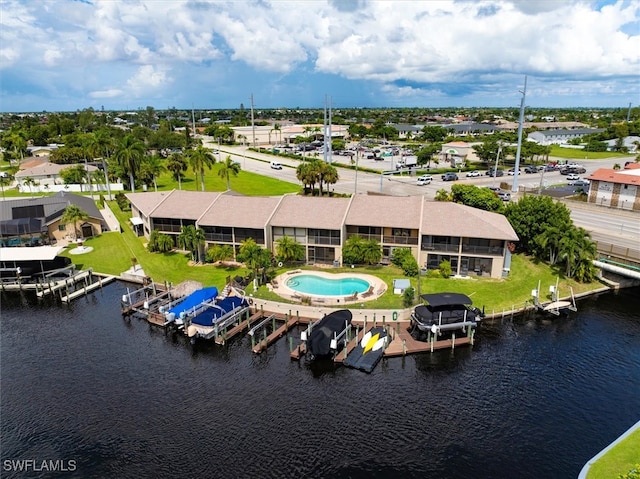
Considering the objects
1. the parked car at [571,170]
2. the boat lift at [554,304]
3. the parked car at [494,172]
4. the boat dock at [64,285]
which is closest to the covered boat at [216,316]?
the boat dock at [64,285]

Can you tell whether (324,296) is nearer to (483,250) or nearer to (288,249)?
(288,249)

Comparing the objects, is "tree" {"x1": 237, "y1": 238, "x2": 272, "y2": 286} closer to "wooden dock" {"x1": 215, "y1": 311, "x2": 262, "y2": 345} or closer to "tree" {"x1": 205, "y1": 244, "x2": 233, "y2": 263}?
"tree" {"x1": 205, "y1": 244, "x2": 233, "y2": 263}

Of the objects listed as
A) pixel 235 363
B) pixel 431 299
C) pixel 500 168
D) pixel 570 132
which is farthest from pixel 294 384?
pixel 570 132

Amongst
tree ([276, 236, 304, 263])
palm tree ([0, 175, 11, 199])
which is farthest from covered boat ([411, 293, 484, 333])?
palm tree ([0, 175, 11, 199])

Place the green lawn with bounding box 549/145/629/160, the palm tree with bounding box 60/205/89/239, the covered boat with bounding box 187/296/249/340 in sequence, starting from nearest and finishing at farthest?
the covered boat with bounding box 187/296/249/340 < the palm tree with bounding box 60/205/89/239 < the green lawn with bounding box 549/145/629/160

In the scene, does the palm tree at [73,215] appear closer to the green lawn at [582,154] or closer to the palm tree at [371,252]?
the palm tree at [371,252]

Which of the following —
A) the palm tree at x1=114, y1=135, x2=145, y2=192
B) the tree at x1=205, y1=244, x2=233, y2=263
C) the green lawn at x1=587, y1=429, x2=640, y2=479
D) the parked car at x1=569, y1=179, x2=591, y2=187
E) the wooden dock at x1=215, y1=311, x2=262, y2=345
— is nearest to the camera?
the green lawn at x1=587, y1=429, x2=640, y2=479

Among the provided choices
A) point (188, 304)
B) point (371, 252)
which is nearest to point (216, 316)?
point (188, 304)
